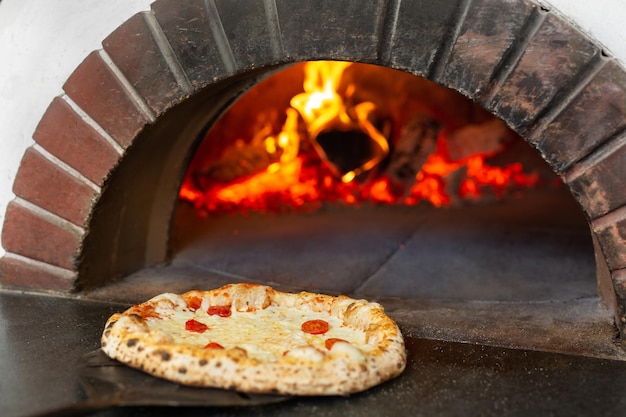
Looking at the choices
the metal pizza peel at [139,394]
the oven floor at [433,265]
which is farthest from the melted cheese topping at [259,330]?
the oven floor at [433,265]

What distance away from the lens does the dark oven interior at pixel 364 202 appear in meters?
1.59

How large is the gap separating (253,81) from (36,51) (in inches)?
26.6

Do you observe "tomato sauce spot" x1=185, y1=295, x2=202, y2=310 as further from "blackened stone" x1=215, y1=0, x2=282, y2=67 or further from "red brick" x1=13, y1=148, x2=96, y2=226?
"blackened stone" x1=215, y1=0, x2=282, y2=67

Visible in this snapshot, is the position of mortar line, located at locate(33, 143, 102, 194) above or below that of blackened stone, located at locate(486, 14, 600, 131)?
below

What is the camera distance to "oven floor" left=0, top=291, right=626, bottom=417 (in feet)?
4.50

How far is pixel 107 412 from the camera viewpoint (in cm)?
140

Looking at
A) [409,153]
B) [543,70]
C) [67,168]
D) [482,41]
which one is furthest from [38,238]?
[409,153]

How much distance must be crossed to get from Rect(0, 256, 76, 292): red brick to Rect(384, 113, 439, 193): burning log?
1.66 meters

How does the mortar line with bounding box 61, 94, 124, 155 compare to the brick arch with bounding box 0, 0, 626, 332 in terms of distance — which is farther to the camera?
the mortar line with bounding box 61, 94, 124, 155

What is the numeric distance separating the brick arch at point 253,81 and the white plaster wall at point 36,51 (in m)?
0.06

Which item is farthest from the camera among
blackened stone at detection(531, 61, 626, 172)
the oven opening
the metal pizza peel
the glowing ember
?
the glowing ember

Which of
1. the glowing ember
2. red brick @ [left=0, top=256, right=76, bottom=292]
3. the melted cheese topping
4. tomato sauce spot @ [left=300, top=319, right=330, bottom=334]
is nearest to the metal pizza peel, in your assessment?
the melted cheese topping

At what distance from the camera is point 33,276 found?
218cm

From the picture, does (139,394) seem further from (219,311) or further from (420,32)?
(420,32)
